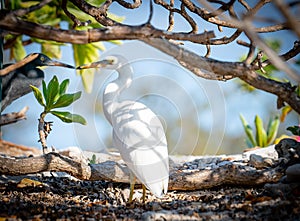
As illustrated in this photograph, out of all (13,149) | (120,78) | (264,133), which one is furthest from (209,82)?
(13,149)

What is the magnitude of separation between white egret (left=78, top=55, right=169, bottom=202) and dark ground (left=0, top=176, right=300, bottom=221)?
0.12 m

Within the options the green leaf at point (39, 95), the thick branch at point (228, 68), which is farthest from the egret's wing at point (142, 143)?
the green leaf at point (39, 95)

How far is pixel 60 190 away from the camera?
2102 mm

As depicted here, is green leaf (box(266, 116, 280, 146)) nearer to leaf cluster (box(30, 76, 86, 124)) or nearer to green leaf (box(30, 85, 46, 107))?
leaf cluster (box(30, 76, 86, 124))

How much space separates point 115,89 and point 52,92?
0.57 m

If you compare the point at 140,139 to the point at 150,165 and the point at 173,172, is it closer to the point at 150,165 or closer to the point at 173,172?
the point at 150,165

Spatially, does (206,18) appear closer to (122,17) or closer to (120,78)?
(120,78)

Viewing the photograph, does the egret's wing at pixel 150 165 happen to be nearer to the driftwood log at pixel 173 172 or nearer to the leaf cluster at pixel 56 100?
the driftwood log at pixel 173 172

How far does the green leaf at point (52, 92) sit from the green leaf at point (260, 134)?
80.6 inches

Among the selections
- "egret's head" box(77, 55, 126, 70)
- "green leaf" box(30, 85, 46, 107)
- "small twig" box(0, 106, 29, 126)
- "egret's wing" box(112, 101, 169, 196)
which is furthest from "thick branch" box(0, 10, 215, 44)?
"small twig" box(0, 106, 29, 126)

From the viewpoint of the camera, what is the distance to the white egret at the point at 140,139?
5.87 feet

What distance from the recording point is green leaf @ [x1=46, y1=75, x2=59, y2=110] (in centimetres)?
237

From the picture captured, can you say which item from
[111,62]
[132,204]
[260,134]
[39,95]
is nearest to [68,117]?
[39,95]

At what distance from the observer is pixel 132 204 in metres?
1.84
